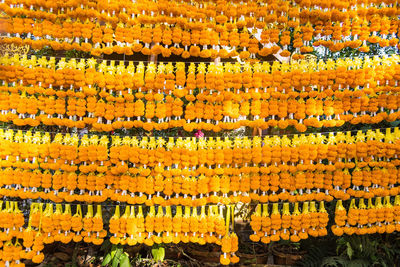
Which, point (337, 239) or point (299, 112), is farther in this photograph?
point (337, 239)

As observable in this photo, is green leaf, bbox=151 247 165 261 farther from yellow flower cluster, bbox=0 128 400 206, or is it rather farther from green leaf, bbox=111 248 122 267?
yellow flower cluster, bbox=0 128 400 206

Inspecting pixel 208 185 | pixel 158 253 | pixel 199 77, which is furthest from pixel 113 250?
pixel 199 77

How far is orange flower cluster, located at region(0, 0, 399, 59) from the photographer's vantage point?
4188mm

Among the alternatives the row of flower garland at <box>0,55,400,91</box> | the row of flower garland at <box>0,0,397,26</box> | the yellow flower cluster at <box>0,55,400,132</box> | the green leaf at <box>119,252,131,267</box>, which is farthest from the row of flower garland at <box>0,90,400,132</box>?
the green leaf at <box>119,252,131,267</box>

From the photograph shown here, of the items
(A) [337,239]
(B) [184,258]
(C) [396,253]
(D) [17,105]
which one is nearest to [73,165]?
(D) [17,105]

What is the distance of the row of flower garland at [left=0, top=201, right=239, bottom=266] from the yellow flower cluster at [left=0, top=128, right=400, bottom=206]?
10.0 inches

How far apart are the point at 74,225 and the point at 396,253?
483 cm

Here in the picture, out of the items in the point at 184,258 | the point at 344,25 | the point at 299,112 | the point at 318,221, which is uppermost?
the point at 344,25

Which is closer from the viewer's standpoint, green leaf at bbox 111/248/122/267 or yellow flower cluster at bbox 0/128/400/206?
yellow flower cluster at bbox 0/128/400/206

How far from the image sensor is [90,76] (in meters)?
4.19

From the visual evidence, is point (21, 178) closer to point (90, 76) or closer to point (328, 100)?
point (90, 76)

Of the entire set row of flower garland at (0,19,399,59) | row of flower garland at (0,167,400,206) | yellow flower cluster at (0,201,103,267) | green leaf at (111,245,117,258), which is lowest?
green leaf at (111,245,117,258)

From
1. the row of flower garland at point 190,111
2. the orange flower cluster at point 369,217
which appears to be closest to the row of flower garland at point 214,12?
the row of flower garland at point 190,111

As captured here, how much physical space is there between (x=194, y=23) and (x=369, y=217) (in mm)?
3752
